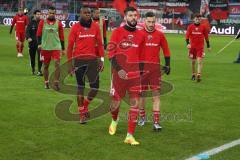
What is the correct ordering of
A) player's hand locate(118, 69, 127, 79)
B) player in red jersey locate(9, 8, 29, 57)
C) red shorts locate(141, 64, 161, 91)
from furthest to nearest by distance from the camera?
player in red jersey locate(9, 8, 29, 57)
red shorts locate(141, 64, 161, 91)
player's hand locate(118, 69, 127, 79)

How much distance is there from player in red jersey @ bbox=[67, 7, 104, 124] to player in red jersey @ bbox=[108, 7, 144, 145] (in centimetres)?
143

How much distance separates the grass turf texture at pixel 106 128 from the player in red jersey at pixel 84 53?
573 mm

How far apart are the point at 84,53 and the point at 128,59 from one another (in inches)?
67.6

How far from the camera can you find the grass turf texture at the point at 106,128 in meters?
7.48

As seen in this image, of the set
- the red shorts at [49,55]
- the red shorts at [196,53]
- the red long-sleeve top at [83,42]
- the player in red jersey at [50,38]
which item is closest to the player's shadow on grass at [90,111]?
the player in red jersey at [50,38]

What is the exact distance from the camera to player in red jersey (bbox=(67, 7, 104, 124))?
9.62 metres

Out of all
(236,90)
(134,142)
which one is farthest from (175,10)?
(134,142)

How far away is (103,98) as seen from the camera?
39.6 ft

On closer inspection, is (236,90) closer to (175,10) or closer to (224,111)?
(224,111)

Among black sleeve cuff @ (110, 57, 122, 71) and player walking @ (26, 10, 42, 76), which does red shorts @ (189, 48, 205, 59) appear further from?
black sleeve cuff @ (110, 57, 122, 71)

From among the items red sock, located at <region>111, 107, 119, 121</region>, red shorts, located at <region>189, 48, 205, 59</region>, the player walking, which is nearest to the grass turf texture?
red sock, located at <region>111, 107, 119, 121</region>

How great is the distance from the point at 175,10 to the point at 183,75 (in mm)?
37467

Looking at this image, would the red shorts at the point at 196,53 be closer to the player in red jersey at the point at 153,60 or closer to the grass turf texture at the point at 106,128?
the grass turf texture at the point at 106,128

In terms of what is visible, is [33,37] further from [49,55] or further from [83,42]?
[83,42]
